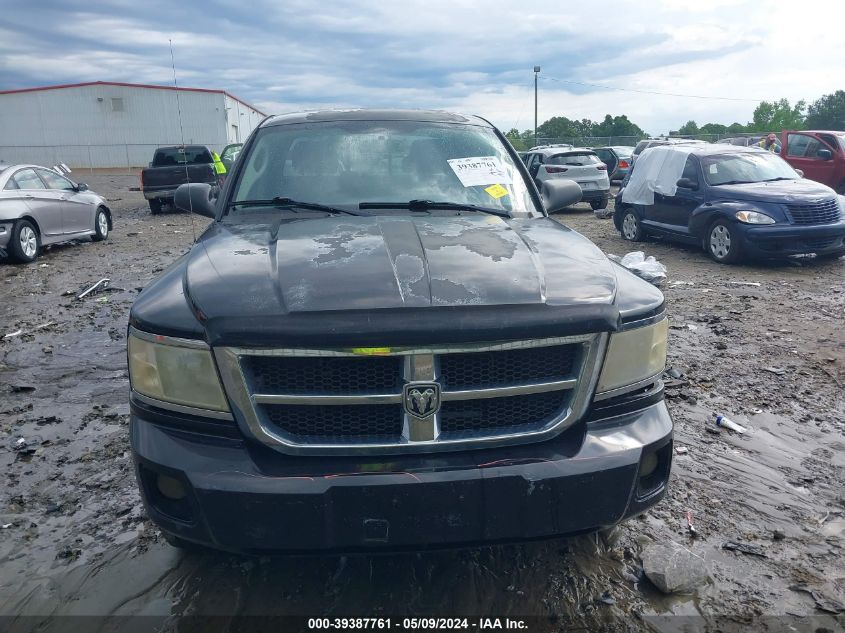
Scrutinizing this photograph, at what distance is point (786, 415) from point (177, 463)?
153 inches

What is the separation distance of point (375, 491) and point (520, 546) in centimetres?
107

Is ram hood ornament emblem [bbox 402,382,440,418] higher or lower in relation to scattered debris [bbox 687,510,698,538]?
higher

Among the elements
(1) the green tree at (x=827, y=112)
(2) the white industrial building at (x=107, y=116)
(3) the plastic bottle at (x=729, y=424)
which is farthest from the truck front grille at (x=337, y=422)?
(1) the green tree at (x=827, y=112)

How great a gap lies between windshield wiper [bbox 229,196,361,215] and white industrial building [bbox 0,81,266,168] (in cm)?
4449

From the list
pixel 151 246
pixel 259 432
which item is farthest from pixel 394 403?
→ pixel 151 246

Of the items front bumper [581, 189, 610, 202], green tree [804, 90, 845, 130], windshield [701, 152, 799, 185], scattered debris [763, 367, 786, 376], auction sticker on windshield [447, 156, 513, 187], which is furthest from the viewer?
green tree [804, 90, 845, 130]

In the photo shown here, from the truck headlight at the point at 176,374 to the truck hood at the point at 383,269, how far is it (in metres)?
0.14

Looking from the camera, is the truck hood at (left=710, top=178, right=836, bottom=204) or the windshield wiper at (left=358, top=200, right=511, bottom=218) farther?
the truck hood at (left=710, top=178, right=836, bottom=204)

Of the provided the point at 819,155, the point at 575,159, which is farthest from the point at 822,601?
the point at 575,159

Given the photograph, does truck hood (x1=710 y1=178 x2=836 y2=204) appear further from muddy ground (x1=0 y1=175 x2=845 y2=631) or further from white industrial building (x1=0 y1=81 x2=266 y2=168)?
white industrial building (x1=0 y1=81 x2=266 y2=168)

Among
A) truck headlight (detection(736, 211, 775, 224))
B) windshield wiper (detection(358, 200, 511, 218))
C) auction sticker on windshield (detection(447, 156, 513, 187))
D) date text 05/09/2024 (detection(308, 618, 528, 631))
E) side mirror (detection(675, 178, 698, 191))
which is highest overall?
auction sticker on windshield (detection(447, 156, 513, 187))

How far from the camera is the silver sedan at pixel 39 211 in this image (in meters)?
10.3

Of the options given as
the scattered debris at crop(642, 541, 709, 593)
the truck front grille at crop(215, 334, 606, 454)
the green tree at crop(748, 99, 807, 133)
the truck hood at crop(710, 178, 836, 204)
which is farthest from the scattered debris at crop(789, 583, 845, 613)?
the green tree at crop(748, 99, 807, 133)

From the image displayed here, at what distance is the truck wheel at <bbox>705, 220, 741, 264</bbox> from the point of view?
944cm
